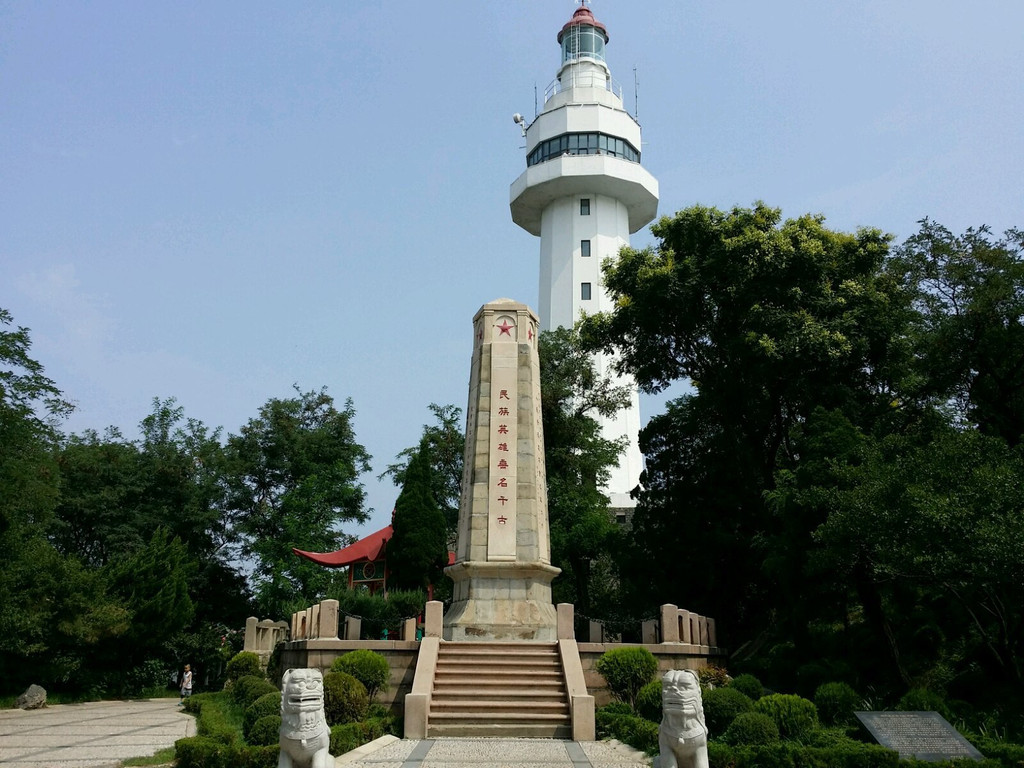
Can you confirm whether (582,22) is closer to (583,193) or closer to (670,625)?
(583,193)

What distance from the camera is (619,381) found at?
31094mm

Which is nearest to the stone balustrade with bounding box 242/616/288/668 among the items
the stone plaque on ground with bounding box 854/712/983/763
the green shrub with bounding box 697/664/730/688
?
the green shrub with bounding box 697/664/730/688

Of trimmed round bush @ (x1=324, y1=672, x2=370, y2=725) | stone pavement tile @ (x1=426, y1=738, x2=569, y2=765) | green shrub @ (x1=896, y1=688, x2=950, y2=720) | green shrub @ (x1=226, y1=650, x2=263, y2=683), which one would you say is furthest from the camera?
green shrub @ (x1=226, y1=650, x2=263, y2=683)

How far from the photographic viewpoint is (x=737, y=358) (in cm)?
1873

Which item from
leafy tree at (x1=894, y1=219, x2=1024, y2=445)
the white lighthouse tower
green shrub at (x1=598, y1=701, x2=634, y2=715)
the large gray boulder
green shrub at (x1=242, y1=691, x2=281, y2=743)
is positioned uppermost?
the white lighthouse tower

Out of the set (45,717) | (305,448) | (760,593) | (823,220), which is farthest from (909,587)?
(305,448)

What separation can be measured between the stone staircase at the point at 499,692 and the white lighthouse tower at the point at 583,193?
1934 centimetres

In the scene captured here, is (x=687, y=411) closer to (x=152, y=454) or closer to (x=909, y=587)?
(x=909, y=587)

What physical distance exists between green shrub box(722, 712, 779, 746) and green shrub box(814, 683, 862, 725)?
6.43 feet

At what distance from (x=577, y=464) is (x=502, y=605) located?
11.6m

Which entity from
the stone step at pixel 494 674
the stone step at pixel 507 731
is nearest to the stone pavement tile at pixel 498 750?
the stone step at pixel 507 731

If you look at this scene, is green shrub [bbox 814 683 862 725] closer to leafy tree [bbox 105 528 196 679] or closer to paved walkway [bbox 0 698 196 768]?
paved walkway [bbox 0 698 196 768]

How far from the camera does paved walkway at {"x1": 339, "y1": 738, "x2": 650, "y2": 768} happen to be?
9.20 metres

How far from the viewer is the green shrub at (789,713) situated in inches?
401
